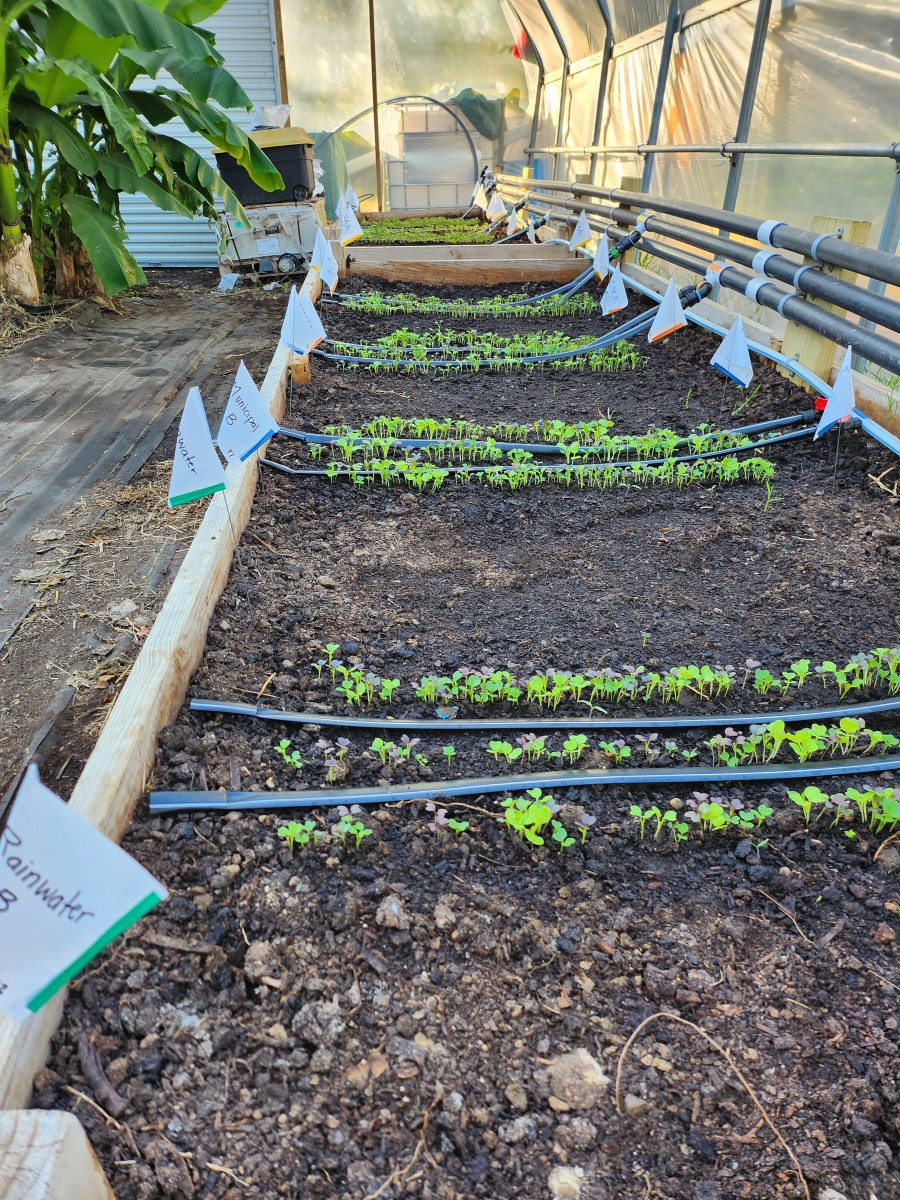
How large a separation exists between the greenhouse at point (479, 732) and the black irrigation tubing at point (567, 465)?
37mm

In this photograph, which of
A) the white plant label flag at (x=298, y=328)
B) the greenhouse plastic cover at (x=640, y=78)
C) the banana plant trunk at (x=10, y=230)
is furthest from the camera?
the banana plant trunk at (x=10, y=230)

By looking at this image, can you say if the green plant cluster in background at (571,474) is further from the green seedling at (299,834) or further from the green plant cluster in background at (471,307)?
the green plant cluster in background at (471,307)

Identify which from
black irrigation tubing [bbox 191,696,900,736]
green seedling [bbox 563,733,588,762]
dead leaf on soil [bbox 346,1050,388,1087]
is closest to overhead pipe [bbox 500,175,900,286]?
black irrigation tubing [bbox 191,696,900,736]

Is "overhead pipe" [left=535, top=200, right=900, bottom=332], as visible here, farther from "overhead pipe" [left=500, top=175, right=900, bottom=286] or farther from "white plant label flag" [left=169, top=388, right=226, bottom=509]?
"white plant label flag" [left=169, top=388, right=226, bottom=509]

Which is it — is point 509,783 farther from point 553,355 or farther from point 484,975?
point 553,355

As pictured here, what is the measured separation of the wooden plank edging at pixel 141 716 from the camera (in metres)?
1.18

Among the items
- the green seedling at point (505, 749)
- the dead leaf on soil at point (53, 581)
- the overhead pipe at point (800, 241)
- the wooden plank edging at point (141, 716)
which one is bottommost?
the dead leaf on soil at point (53, 581)

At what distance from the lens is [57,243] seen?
24.8ft

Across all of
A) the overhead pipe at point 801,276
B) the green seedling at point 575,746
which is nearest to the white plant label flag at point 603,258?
the overhead pipe at point 801,276

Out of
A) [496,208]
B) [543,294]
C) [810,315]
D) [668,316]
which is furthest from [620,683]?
[496,208]

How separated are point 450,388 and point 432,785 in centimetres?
339

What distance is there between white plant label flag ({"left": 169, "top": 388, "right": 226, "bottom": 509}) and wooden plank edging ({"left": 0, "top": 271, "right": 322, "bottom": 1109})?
25 cm

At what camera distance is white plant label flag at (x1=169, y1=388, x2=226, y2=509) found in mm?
2262

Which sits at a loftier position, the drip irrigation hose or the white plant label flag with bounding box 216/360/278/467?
the white plant label flag with bounding box 216/360/278/467
